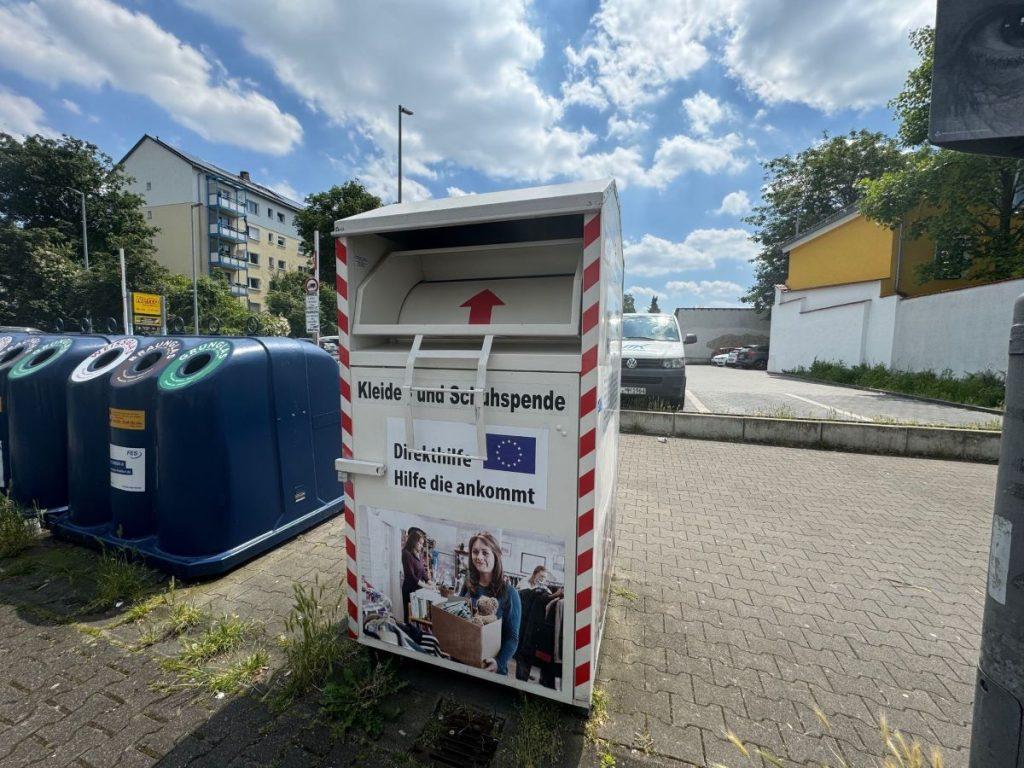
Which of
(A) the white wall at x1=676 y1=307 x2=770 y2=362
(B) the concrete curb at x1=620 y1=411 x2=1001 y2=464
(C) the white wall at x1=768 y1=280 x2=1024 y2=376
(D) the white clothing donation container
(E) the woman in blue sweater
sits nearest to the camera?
(D) the white clothing donation container

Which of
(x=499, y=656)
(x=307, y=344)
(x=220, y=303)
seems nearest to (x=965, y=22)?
(x=499, y=656)

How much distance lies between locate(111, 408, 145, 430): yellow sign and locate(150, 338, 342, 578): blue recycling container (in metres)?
0.27

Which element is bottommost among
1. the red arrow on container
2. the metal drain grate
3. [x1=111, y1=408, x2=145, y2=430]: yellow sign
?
the metal drain grate

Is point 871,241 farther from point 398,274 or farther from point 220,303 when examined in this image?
point 220,303

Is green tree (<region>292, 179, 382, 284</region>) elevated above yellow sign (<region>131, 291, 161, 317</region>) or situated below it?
above

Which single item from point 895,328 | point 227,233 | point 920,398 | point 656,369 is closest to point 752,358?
point 895,328

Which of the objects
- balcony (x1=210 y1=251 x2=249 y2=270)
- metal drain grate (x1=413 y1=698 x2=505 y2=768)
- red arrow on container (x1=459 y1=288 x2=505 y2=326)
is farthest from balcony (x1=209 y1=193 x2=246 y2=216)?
metal drain grate (x1=413 y1=698 x2=505 y2=768)

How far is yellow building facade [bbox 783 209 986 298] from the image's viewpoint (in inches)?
648

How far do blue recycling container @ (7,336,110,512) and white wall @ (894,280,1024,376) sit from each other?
1569 cm

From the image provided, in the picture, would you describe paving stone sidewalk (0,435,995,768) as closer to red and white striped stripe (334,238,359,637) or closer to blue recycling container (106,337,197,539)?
blue recycling container (106,337,197,539)

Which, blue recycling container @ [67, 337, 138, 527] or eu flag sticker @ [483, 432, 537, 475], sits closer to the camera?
eu flag sticker @ [483, 432, 537, 475]

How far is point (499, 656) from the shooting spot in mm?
2035

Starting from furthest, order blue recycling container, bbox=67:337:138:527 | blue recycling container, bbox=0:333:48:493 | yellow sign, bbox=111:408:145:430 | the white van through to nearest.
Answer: the white van → blue recycling container, bbox=0:333:48:493 → blue recycling container, bbox=67:337:138:527 → yellow sign, bbox=111:408:145:430

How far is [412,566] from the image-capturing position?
216 centimetres
